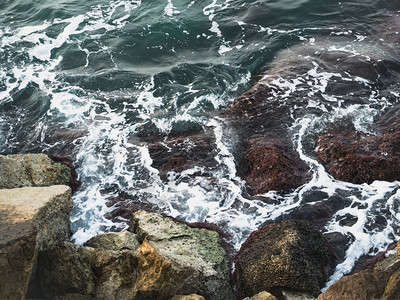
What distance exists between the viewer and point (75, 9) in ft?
57.7

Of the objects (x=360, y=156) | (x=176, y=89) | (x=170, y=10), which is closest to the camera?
(x=360, y=156)

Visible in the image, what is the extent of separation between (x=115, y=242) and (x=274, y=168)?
12.1 feet

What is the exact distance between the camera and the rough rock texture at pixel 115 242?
675 centimetres

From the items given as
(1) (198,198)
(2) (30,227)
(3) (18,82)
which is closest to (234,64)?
(1) (198,198)

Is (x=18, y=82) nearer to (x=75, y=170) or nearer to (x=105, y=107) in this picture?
(x=105, y=107)

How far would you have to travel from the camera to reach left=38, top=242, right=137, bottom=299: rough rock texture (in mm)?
6125

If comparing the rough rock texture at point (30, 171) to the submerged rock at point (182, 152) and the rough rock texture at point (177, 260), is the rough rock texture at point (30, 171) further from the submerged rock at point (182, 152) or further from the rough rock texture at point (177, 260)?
the rough rock texture at point (177, 260)

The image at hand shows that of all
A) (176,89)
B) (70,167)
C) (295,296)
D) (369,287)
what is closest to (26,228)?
(295,296)

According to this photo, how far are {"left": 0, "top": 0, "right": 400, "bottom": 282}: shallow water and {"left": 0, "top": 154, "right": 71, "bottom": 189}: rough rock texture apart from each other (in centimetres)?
63

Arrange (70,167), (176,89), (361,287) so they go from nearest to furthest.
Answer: (361,287)
(70,167)
(176,89)

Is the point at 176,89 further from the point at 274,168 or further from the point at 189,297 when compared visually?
the point at 189,297

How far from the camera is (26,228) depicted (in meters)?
5.44

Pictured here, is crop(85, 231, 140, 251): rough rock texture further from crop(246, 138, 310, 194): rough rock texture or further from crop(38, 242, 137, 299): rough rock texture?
crop(246, 138, 310, 194): rough rock texture

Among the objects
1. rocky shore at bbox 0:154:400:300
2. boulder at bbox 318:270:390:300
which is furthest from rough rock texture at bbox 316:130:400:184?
boulder at bbox 318:270:390:300
